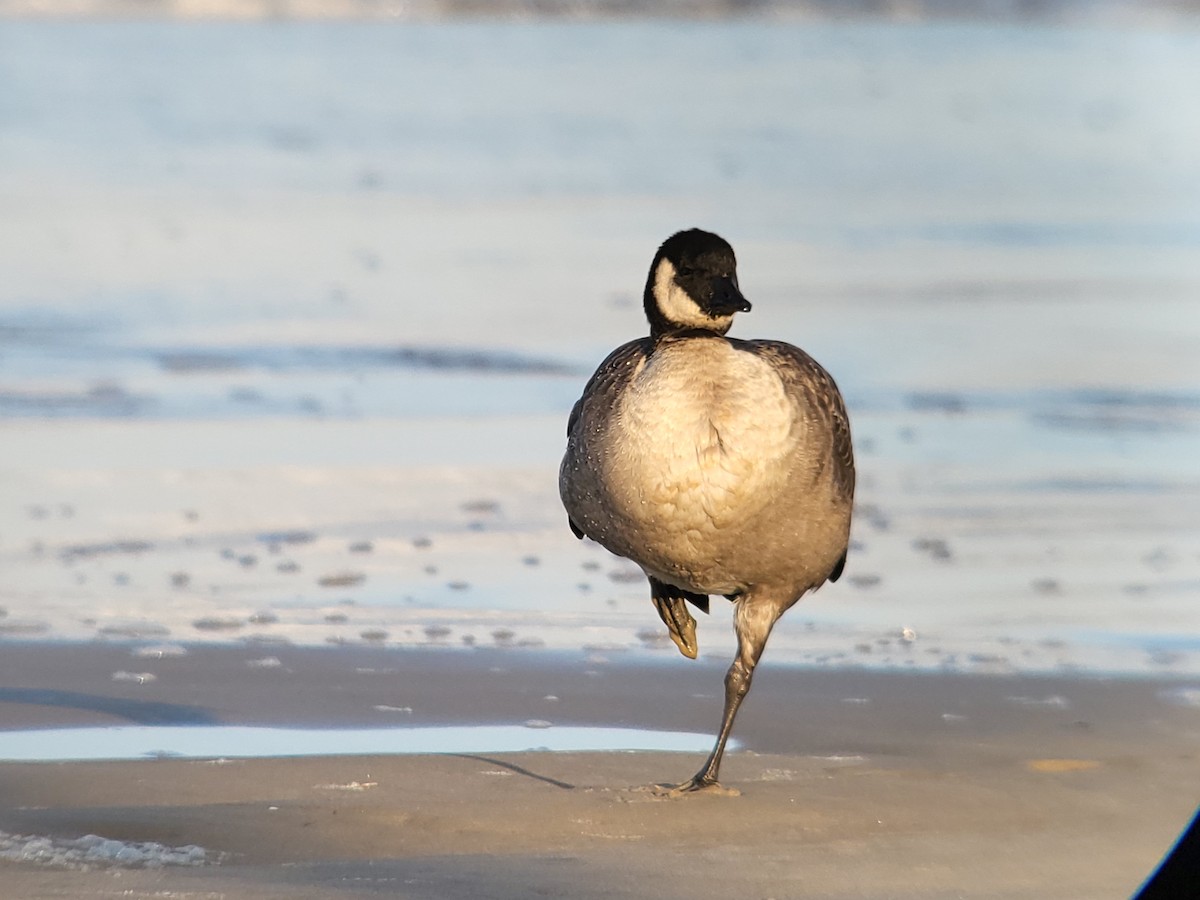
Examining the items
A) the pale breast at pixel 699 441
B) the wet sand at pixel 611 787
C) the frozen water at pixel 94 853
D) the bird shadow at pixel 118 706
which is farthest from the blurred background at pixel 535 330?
the frozen water at pixel 94 853

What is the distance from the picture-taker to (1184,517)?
9.52m

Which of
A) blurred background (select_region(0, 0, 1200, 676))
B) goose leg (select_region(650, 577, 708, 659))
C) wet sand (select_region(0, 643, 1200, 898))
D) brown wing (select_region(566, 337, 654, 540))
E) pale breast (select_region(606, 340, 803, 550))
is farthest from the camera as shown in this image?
blurred background (select_region(0, 0, 1200, 676))

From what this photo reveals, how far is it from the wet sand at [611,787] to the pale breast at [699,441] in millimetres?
825

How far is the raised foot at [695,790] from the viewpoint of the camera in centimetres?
579

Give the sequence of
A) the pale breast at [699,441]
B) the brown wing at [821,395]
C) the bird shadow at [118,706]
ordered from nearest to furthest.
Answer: the pale breast at [699,441] < the brown wing at [821,395] < the bird shadow at [118,706]

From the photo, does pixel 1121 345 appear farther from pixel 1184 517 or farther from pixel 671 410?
pixel 671 410

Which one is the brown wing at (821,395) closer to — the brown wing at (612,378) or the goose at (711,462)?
the goose at (711,462)

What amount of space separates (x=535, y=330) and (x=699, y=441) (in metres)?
8.20

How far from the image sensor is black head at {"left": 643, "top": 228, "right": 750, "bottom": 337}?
18.7 ft

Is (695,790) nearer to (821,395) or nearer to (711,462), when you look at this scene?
(711,462)

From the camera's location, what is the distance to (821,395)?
6188 millimetres

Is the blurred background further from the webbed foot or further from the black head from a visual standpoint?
the black head

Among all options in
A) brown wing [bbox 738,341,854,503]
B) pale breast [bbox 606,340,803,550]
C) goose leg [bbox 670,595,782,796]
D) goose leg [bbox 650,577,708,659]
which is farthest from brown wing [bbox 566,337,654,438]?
goose leg [bbox 670,595,782,796]

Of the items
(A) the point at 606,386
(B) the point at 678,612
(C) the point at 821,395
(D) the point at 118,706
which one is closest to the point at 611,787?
(B) the point at 678,612
